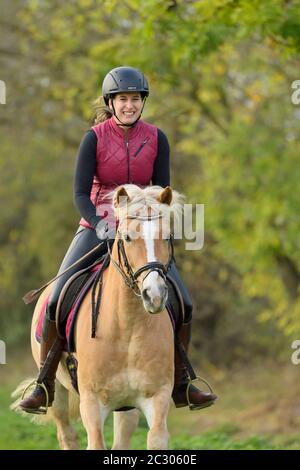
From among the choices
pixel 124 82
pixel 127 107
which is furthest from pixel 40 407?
pixel 124 82

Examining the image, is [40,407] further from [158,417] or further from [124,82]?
[124,82]

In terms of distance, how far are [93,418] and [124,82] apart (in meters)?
2.51

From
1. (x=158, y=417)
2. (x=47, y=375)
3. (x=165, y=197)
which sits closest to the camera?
(x=165, y=197)

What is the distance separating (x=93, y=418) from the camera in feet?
21.8

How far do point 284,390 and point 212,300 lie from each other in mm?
4407

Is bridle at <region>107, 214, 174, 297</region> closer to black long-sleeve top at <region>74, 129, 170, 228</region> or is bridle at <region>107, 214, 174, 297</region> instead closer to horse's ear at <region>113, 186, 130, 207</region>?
horse's ear at <region>113, 186, 130, 207</region>

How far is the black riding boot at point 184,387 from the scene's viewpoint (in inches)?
293

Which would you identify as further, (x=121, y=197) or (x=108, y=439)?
(x=108, y=439)

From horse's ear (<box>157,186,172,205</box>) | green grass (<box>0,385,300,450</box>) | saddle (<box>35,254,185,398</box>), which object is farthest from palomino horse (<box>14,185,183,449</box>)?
green grass (<box>0,385,300,450</box>)

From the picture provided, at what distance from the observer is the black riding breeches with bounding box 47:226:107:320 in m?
7.40

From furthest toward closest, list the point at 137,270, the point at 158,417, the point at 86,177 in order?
the point at 86,177
the point at 158,417
the point at 137,270

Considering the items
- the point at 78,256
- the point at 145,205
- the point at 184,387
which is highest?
the point at 145,205

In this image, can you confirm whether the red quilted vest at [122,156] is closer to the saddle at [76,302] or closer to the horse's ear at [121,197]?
the saddle at [76,302]

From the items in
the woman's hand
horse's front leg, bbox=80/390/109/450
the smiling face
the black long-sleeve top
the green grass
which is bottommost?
the green grass
